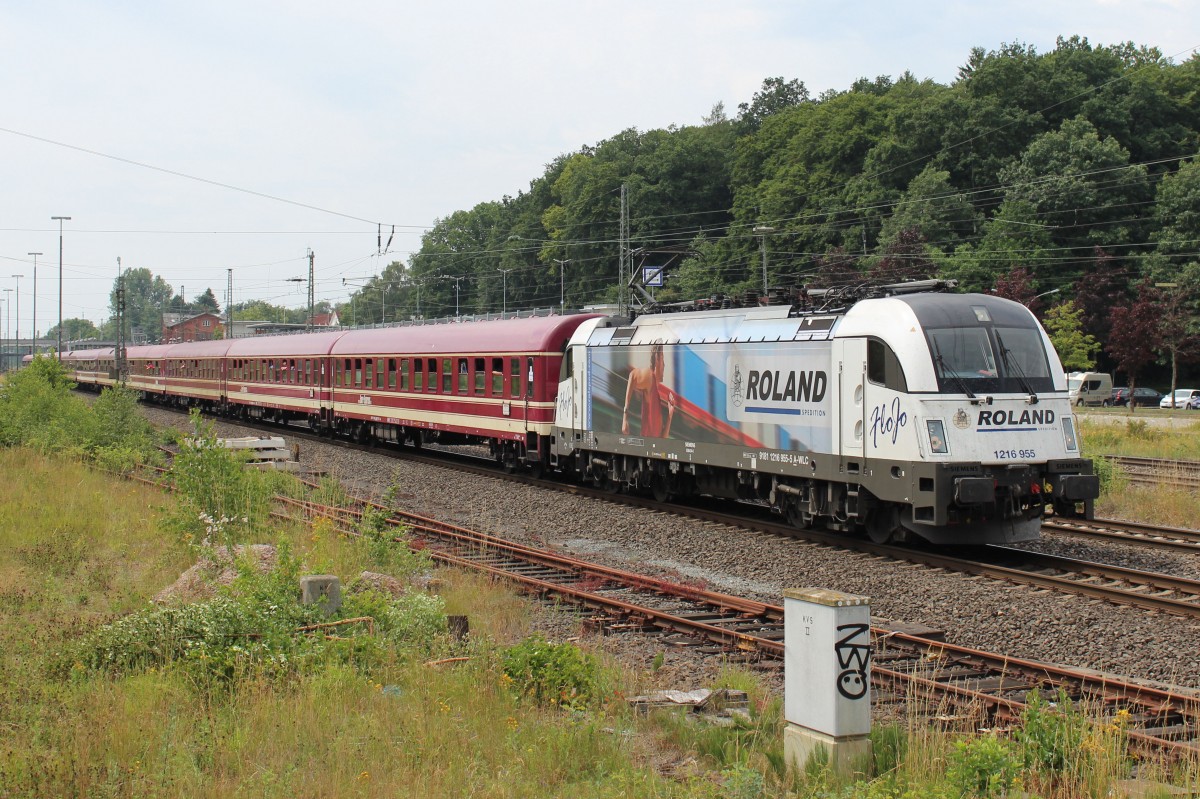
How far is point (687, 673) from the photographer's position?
888 centimetres

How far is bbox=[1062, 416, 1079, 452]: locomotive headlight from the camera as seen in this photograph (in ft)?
44.0

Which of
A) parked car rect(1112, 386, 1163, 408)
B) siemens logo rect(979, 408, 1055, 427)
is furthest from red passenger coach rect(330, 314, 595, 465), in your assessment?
parked car rect(1112, 386, 1163, 408)

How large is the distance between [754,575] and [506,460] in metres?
12.0

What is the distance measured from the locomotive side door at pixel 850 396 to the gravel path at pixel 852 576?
4.48ft

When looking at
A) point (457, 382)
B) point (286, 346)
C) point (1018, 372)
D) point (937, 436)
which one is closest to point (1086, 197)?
point (286, 346)

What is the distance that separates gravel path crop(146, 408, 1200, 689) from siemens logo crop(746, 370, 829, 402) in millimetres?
1965

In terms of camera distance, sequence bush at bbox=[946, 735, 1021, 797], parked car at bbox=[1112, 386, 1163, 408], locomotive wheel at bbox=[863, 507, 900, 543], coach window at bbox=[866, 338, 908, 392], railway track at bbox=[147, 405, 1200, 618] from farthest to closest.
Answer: parked car at bbox=[1112, 386, 1163, 408] < locomotive wheel at bbox=[863, 507, 900, 543] < coach window at bbox=[866, 338, 908, 392] < railway track at bbox=[147, 405, 1200, 618] < bush at bbox=[946, 735, 1021, 797]

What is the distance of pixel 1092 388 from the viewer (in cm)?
5741

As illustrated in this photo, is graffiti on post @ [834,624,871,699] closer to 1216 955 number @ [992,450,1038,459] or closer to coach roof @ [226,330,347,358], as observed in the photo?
1216 955 number @ [992,450,1038,459]

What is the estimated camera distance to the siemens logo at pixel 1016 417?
42.7ft

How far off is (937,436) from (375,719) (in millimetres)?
8275

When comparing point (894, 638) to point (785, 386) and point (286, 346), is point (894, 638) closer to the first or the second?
point (785, 386)

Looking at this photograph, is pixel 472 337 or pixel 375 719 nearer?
pixel 375 719

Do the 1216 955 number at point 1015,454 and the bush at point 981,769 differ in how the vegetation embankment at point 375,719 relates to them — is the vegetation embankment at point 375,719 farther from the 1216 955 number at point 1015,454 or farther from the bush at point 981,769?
the 1216 955 number at point 1015,454
